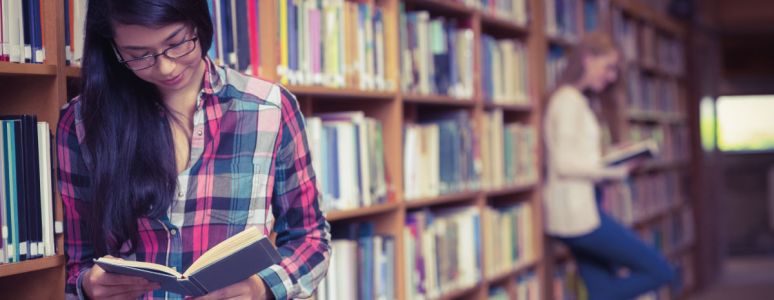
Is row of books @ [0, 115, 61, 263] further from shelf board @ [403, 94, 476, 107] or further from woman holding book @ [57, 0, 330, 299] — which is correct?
shelf board @ [403, 94, 476, 107]

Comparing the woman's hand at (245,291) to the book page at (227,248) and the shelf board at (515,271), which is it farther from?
the shelf board at (515,271)

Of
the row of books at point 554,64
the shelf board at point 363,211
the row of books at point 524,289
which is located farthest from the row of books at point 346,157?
the row of books at point 554,64

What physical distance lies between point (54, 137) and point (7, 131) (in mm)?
106

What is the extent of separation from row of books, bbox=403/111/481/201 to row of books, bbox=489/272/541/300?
0.48 meters

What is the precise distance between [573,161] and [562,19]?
34.6 inches

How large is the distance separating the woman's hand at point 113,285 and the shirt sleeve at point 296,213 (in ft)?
0.76

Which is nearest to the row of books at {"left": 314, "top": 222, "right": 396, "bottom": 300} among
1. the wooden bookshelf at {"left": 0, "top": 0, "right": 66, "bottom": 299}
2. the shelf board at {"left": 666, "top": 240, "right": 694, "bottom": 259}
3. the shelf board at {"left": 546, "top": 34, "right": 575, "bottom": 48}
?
the wooden bookshelf at {"left": 0, "top": 0, "right": 66, "bottom": 299}

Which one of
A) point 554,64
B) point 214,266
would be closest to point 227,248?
point 214,266

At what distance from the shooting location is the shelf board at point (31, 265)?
5.07ft

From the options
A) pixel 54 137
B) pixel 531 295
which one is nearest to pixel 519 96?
pixel 531 295

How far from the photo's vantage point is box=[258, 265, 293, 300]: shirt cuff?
1548mm

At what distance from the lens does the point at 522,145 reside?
3643 mm

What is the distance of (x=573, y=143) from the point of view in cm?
351

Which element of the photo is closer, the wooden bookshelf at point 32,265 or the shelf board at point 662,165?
the wooden bookshelf at point 32,265
